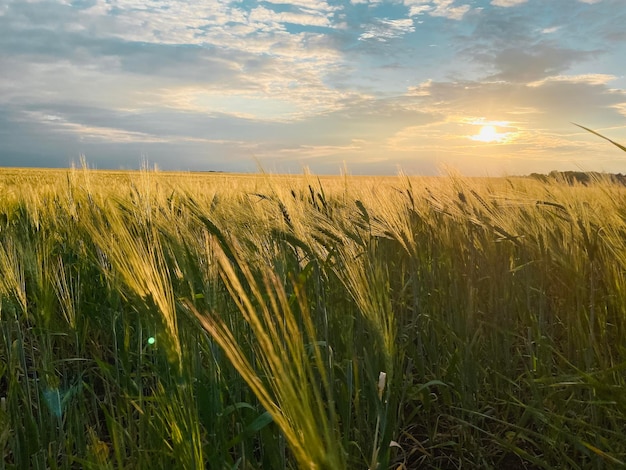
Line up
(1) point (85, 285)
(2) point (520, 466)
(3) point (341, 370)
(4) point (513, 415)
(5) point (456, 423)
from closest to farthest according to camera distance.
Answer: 1. (3) point (341, 370)
2. (2) point (520, 466)
3. (5) point (456, 423)
4. (4) point (513, 415)
5. (1) point (85, 285)

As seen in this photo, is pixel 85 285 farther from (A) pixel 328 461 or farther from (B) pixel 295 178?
(A) pixel 328 461

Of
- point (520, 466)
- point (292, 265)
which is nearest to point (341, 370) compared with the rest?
point (292, 265)

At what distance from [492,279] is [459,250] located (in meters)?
0.27

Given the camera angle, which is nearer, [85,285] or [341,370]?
[341,370]

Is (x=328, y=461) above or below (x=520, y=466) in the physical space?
above

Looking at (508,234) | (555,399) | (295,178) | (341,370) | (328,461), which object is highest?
(295,178)

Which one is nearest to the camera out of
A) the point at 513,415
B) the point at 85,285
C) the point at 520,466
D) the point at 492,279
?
the point at 520,466

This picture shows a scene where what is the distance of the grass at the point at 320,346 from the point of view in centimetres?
102

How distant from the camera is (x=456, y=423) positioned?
1.68 m

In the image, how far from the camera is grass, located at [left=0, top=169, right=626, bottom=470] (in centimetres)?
102

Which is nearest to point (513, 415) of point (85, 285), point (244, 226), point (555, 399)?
point (555, 399)

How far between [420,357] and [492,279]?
0.62 metres

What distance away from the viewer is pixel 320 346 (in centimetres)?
145

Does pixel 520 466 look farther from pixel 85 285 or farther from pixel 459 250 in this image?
pixel 85 285
